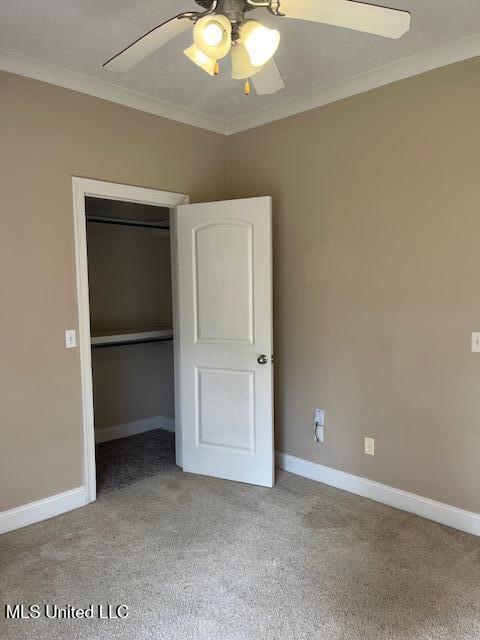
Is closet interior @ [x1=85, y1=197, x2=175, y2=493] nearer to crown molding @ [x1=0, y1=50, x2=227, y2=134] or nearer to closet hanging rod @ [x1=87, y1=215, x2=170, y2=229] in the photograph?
closet hanging rod @ [x1=87, y1=215, x2=170, y2=229]

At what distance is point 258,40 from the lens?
61.2 inches

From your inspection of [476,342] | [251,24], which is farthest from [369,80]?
[476,342]

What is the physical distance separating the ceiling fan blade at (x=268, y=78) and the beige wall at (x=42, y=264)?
4.38 feet

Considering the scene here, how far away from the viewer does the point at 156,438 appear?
14.3ft

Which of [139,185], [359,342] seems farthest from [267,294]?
[139,185]

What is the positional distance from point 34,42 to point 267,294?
191 centimetres

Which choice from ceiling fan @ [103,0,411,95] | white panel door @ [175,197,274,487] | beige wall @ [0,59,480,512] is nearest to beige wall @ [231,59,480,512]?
beige wall @ [0,59,480,512]

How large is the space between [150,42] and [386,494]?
2761mm

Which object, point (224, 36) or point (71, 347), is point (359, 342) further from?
point (224, 36)

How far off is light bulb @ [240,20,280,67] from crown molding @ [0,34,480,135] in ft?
4.73

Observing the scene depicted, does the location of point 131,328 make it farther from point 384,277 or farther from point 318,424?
point 384,277

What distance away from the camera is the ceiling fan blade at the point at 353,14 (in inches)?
57.3

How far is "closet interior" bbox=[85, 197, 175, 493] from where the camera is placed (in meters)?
4.20

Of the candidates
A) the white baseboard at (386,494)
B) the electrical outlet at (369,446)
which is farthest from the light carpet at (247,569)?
the electrical outlet at (369,446)
